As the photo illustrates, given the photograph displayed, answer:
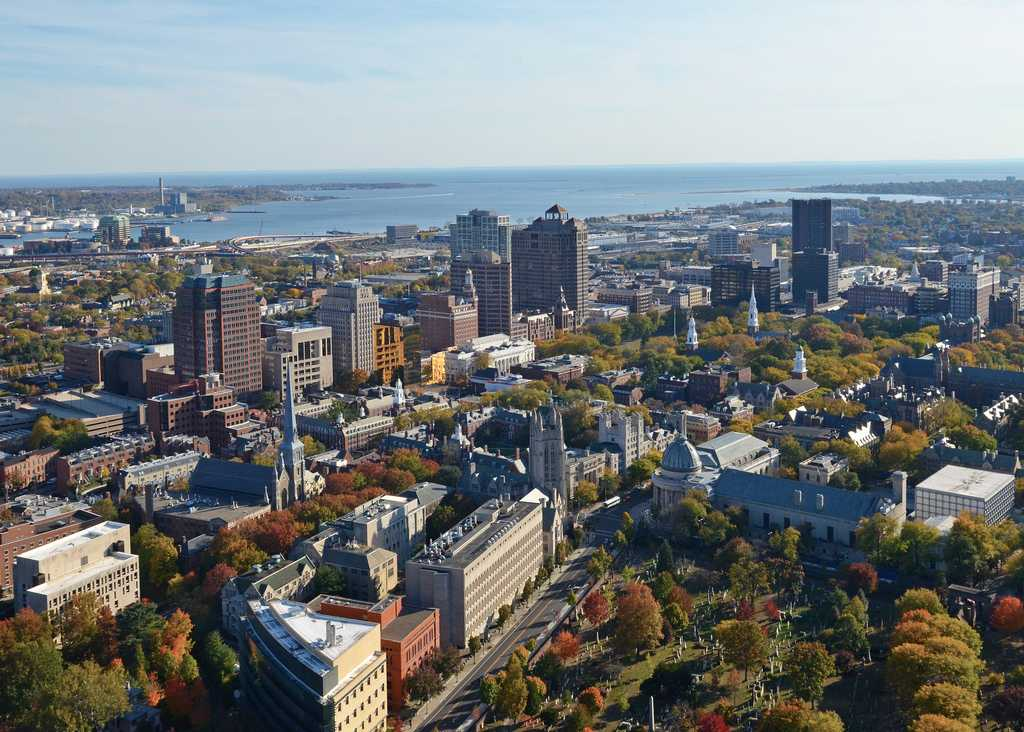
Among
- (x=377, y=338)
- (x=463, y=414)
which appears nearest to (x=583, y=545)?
(x=463, y=414)

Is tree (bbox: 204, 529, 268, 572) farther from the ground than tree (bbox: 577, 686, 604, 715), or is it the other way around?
tree (bbox: 204, 529, 268, 572)

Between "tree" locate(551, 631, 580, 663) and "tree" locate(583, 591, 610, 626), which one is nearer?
"tree" locate(551, 631, 580, 663)

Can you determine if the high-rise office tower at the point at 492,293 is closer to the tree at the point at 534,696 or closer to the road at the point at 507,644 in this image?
the road at the point at 507,644

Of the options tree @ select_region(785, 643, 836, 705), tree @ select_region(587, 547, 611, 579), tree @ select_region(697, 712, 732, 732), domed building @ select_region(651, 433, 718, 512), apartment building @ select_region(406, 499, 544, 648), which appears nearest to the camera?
tree @ select_region(697, 712, 732, 732)

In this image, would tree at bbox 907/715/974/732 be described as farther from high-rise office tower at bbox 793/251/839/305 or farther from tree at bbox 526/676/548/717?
high-rise office tower at bbox 793/251/839/305

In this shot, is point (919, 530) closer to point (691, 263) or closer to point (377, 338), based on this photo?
point (377, 338)

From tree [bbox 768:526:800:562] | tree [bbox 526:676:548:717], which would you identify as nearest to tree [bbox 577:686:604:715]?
tree [bbox 526:676:548:717]

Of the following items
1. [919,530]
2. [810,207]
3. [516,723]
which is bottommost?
[516,723]
